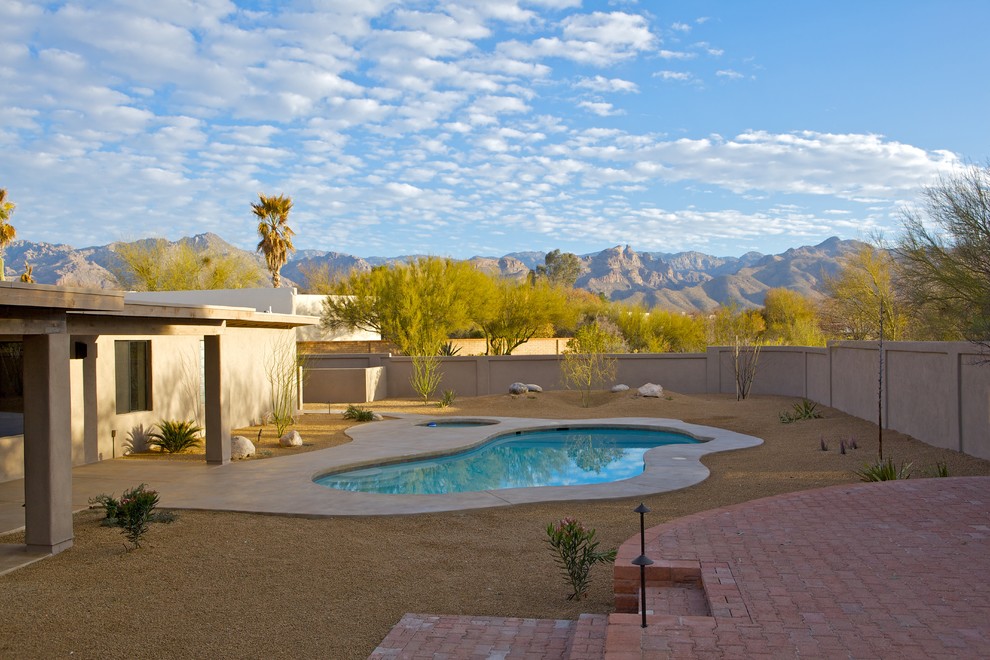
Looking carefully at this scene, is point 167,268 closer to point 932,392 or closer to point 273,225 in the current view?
point 273,225

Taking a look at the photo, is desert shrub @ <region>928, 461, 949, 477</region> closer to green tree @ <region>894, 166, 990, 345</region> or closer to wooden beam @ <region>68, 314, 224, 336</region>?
green tree @ <region>894, 166, 990, 345</region>

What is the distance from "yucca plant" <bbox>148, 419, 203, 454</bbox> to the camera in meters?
14.7

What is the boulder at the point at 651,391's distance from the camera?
23062mm

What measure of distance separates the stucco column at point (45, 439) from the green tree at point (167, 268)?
37007 mm

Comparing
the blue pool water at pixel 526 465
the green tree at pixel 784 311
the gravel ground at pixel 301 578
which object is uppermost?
the green tree at pixel 784 311

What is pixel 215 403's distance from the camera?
42.8 feet

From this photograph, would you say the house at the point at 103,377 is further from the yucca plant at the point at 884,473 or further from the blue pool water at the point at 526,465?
the yucca plant at the point at 884,473

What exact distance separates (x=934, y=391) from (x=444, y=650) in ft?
33.6

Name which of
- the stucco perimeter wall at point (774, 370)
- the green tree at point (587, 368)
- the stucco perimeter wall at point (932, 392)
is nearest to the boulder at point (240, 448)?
the green tree at point (587, 368)

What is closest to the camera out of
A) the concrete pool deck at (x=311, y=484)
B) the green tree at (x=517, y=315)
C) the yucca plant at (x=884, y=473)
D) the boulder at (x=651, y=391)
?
the concrete pool deck at (x=311, y=484)

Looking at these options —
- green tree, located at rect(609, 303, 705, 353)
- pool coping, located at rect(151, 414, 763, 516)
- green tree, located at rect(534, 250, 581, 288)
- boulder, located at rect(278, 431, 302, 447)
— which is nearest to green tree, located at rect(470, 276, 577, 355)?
green tree, located at rect(609, 303, 705, 353)

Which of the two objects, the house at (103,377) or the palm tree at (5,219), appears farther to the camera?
the palm tree at (5,219)

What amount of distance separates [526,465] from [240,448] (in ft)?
17.0

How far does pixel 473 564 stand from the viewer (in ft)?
24.8
